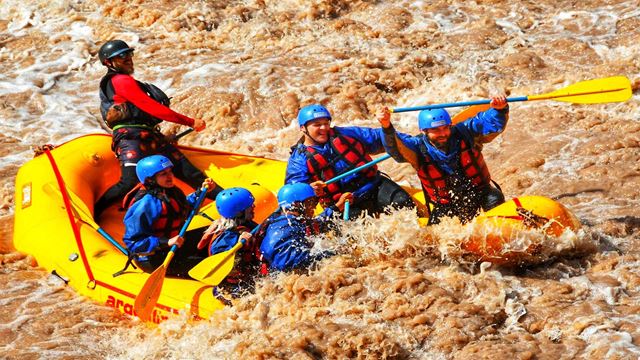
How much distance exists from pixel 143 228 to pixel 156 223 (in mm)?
113

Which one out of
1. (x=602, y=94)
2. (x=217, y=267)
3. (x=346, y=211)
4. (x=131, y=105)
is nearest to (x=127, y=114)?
(x=131, y=105)

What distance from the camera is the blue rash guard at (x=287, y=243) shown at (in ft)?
17.6

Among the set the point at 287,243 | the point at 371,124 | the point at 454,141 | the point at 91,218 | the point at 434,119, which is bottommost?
the point at 371,124

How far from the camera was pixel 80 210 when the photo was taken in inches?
271

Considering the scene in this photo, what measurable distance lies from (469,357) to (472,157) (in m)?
1.72

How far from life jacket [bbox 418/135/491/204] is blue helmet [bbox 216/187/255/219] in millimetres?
1290

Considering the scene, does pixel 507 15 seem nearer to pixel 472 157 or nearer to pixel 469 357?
pixel 472 157

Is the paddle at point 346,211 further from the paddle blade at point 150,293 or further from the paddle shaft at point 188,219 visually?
the paddle blade at point 150,293

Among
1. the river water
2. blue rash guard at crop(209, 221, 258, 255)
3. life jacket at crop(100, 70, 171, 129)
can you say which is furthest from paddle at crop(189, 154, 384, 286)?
life jacket at crop(100, 70, 171, 129)

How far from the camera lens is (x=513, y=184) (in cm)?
792

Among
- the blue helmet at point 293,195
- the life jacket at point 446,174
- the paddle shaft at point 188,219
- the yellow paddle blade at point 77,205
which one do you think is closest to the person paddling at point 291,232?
the blue helmet at point 293,195

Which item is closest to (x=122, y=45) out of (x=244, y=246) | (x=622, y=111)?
(x=244, y=246)

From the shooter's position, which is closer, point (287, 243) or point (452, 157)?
point (287, 243)

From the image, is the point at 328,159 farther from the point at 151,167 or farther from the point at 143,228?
the point at 143,228
